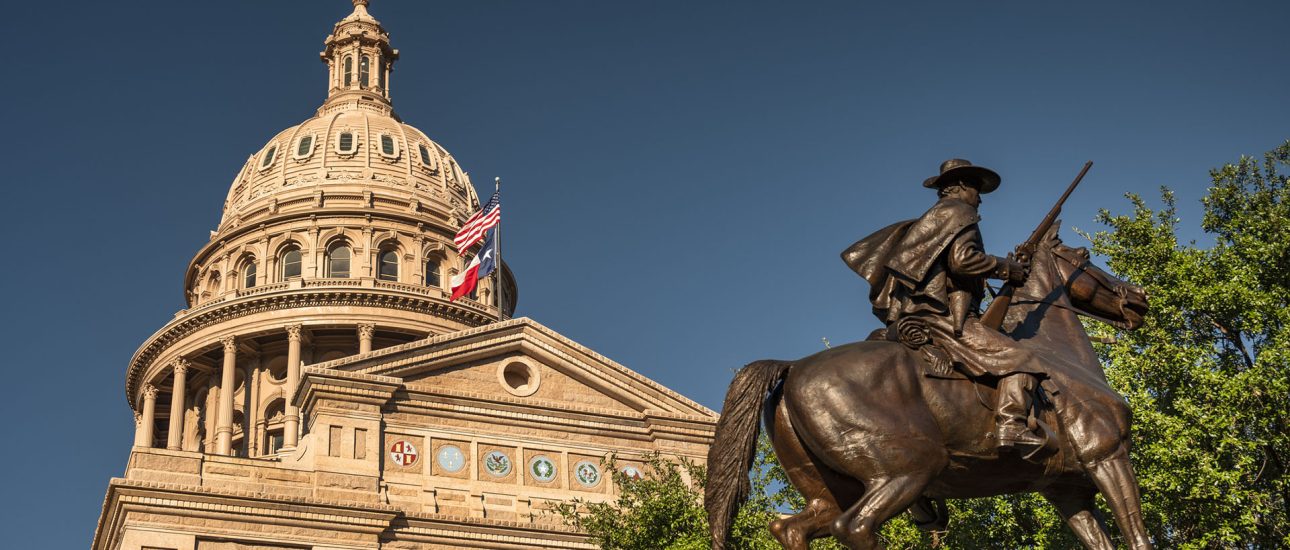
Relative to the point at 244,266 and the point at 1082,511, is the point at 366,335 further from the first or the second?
the point at 1082,511

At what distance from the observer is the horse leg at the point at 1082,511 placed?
35.8ft

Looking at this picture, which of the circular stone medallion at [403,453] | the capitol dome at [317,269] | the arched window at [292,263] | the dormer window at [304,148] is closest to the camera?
the circular stone medallion at [403,453]

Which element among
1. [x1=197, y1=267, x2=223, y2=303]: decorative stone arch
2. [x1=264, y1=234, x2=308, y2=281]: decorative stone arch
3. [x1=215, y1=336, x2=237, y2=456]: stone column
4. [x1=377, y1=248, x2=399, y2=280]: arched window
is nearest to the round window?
[x1=215, y1=336, x2=237, y2=456]: stone column

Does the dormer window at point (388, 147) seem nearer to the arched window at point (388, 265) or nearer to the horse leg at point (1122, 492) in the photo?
the arched window at point (388, 265)

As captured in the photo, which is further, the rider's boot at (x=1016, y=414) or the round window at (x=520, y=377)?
the round window at (x=520, y=377)

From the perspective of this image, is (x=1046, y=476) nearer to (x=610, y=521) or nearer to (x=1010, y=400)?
(x=1010, y=400)

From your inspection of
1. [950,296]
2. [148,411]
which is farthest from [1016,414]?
[148,411]

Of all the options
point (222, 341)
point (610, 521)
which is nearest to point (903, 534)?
point (610, 521)

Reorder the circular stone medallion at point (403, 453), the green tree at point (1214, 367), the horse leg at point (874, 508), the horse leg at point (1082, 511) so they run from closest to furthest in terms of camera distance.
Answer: the horse leg at point (874, 508), the horse leg at point (1082, 511), the green tree at point (1214, 367), the circular stone medallion at point (403, 453)

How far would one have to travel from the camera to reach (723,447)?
10.8 meters

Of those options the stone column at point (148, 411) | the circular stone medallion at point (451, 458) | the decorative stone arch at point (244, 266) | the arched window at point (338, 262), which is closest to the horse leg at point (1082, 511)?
the circular stone medallion at point (451, 458)

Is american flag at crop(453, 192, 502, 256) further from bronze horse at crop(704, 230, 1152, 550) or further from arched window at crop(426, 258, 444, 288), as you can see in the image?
bronze horse at crop(704, 230, 1152, 550)

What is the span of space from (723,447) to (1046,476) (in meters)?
2.17

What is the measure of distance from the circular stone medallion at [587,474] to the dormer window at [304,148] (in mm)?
31019
